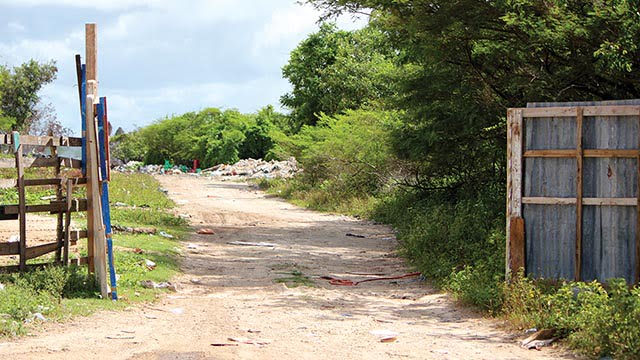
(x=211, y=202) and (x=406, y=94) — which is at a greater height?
(x=406, y=94)

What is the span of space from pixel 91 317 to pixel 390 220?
13.7m

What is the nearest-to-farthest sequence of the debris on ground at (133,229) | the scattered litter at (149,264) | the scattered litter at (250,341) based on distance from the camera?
the scattered litter at (250,341) → the scattered litter at (149,264) → the debris on ground at (133,229)

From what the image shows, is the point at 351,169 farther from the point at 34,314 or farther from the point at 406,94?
the point at 34,314

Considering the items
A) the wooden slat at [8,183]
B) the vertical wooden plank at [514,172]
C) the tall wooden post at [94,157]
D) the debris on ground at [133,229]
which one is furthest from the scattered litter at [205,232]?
the vertical wooden plank at [514,172]

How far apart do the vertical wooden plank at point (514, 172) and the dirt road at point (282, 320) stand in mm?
1162

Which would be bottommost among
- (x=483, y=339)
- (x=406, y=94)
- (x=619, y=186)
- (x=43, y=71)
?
(x=483, y=339)

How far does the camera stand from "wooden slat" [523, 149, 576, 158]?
910 centimetres

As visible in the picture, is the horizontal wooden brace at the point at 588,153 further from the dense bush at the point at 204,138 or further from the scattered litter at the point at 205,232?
the dense bush at the point at 204,138

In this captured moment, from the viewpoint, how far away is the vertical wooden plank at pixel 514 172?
30.9ft

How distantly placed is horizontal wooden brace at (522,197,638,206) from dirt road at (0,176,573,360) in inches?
63.1

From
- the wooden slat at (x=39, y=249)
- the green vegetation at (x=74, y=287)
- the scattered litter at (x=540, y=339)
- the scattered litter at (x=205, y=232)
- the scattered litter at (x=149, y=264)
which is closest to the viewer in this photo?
the scattered litter at (x=540, y=339)

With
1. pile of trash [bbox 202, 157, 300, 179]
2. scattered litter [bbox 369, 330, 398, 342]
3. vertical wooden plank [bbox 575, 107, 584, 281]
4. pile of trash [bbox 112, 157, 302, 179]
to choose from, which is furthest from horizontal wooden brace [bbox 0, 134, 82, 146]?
pile of trash [bbox 202, 157, 300, 179]

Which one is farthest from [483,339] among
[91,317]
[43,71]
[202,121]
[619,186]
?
[202,121]

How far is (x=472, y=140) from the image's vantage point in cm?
1684
